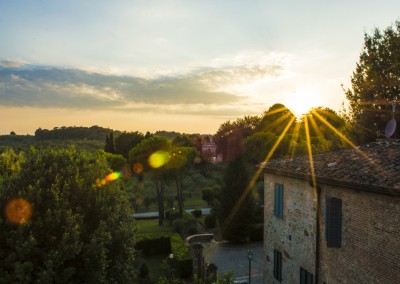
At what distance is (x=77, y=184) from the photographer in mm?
11203

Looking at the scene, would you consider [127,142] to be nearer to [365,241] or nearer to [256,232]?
[256,232]

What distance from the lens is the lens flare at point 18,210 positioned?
986cm

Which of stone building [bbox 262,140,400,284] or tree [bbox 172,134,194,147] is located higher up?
tree [bbox 172,134,194,147]

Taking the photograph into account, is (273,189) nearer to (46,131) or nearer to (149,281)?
(149,281)

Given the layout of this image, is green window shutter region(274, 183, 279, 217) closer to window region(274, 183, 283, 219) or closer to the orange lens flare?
window region(274, 183, 283, 219)

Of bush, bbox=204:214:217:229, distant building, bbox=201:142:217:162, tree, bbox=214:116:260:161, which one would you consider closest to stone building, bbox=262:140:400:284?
bush, bbox=204:214:217:229

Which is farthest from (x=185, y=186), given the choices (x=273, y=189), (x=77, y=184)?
(x=77, y=184)

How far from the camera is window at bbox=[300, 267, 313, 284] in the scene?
12.5m

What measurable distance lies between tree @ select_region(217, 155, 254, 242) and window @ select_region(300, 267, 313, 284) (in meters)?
15.0

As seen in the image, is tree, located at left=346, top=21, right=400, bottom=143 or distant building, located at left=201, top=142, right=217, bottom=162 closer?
tree, located at left=346, top=21, right=400, bottom=143

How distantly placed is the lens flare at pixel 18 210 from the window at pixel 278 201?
31.4ft

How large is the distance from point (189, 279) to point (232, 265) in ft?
11.7

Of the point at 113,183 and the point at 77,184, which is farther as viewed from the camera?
the point at 113,183

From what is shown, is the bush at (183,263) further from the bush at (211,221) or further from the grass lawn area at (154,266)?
the bush at (211,221)
